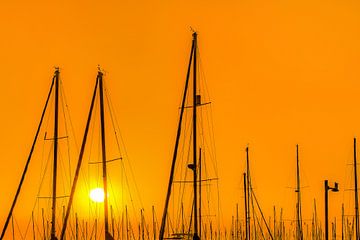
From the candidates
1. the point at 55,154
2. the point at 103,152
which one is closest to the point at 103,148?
the point at 103,152

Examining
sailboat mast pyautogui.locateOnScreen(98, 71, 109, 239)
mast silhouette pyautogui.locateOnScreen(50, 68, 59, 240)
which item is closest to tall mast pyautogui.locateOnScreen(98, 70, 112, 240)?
sailboat mast pyautogui.locateOnScreen(98, 71, 109, 239)

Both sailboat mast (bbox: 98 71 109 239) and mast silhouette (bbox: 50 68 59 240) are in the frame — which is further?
mast silhouette (bbox: 50 68 59 240)

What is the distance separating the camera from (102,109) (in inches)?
2482

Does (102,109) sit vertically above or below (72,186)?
above

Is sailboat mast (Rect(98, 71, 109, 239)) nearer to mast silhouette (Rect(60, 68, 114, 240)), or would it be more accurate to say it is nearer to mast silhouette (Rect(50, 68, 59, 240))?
mast silhouette (Rect(60, 68, 114, 240))

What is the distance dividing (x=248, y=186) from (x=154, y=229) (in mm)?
19212

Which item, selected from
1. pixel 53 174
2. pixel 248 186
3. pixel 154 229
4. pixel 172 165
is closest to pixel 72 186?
pixel 53 174

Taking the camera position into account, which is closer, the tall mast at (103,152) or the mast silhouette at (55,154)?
the tall mast at (103,152)

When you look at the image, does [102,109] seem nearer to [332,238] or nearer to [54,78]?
[54,78]

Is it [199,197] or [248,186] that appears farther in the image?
[248,186]

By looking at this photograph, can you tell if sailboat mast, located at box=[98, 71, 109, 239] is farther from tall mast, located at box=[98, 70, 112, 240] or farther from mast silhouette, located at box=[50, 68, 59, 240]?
mast silhouette, located at box=[50, 68, 59, 240]

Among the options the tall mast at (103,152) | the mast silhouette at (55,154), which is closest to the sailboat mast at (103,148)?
the tall mast at (103,152)

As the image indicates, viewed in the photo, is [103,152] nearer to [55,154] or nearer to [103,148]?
[103,148]

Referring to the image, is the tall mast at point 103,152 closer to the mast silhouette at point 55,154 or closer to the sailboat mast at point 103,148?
the sailboat mast at point 103,148
